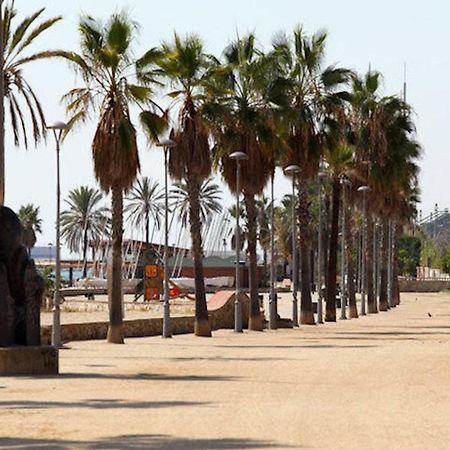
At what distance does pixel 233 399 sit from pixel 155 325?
27.8m

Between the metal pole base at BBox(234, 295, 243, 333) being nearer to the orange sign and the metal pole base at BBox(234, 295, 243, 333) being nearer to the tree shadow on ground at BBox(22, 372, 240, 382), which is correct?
the orange sign

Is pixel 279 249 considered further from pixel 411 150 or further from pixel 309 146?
pixel 309 146

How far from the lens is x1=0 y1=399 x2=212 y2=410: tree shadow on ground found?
20438 millimetres

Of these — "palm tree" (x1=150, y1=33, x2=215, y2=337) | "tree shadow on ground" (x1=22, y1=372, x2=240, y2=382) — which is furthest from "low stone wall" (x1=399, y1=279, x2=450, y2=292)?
"tree shadow on ground" (x1=22, y1=372, x2=240, y2=382)

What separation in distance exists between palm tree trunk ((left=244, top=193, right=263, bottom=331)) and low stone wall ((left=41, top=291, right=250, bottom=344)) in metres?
1.74

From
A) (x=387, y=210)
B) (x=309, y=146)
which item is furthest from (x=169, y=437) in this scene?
(x=387, y=210)

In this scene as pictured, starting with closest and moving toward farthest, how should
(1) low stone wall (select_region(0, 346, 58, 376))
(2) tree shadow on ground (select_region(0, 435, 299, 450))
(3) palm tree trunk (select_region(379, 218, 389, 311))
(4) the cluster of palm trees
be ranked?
(2) tree shadow on ground (select_region(0, 435, 299, 450)) → (1) low stone wall (select_region(0, 346, 58, 376)) → (4) the cluster of palm trees → (3) palm tree trunk (select_region(379, 218, 389, 311))

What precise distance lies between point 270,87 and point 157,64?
459 inches

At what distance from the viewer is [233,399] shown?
861 inches

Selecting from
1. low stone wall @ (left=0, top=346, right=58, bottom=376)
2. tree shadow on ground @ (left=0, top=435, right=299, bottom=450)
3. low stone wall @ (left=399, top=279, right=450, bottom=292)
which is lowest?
tree shadow on ground @ (left=0, top=435, right=299, bottom=450)

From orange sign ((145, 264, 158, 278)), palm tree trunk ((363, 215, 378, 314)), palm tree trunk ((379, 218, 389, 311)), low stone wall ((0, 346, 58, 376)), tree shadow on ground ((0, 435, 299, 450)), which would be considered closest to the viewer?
tree shadow on ground ((0, 435, 299, 450))

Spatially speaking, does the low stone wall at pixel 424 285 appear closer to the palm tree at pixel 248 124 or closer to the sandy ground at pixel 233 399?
the palm tree at pixel 248 124

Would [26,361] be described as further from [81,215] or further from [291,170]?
[81,215]

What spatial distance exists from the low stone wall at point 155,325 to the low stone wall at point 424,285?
97511mm
